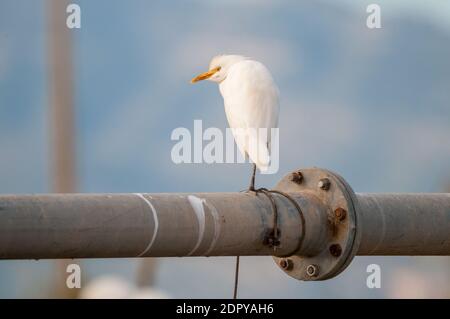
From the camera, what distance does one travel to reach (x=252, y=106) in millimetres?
4406

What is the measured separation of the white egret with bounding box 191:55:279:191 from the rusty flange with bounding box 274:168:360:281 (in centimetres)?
139

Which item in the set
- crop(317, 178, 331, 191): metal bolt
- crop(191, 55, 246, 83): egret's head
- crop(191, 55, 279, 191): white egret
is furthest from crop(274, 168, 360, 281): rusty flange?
crop(191, 55, 246, 83): egret's head

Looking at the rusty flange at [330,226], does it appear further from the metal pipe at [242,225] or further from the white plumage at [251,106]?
the white plumage at [251,106]

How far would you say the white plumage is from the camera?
4324 millimetres

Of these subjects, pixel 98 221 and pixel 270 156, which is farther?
pixel 270 156

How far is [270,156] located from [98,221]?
2155 mm

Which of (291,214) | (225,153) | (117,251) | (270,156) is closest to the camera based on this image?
(117,251)

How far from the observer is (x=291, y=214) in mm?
2602

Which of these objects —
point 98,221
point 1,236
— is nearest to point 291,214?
point 98,221

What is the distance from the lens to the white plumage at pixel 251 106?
4324 millimetres

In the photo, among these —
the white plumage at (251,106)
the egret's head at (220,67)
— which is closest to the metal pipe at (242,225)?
the white plumage at (251,106)

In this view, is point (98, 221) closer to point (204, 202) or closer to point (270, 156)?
point (204, 202)

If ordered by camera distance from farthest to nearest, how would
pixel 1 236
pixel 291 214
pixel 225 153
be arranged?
pixel 225 153
pixel 291 214
pixel 1 236

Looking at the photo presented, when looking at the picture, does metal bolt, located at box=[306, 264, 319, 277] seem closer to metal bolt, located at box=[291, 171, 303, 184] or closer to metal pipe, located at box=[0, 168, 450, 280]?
metal pipe, located at box=[0, 168, 450, 280]
